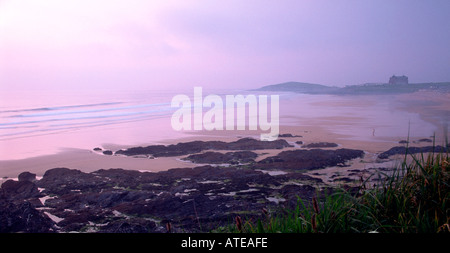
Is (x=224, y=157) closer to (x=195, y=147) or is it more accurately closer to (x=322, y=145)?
(x=195, y=147)

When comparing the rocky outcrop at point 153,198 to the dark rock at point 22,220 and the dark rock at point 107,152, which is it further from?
the dark rock at point 107,152

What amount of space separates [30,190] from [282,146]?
8918mm

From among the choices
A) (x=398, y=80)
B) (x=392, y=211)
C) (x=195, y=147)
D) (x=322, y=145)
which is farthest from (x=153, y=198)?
(x=398, y=80)

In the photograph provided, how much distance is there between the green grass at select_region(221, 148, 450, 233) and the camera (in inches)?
124

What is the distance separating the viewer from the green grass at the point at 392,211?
3.16 m

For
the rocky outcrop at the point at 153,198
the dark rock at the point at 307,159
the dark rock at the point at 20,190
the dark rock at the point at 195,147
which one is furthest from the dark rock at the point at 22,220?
the dark rock at the point at 195,147

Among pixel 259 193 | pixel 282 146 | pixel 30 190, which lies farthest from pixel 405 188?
pixel 282 146

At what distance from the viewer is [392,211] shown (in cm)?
350

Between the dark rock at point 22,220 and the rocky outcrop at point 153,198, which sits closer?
the dark rock at point 22,220

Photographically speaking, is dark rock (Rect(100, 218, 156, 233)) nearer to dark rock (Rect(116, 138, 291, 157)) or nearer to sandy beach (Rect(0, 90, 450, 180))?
sandy beach (Rect(0, 90, 450, 180))

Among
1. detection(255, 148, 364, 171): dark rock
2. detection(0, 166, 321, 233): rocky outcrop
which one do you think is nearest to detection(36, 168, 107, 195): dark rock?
detection(0, 166, 321, 233): rocky outcrop
